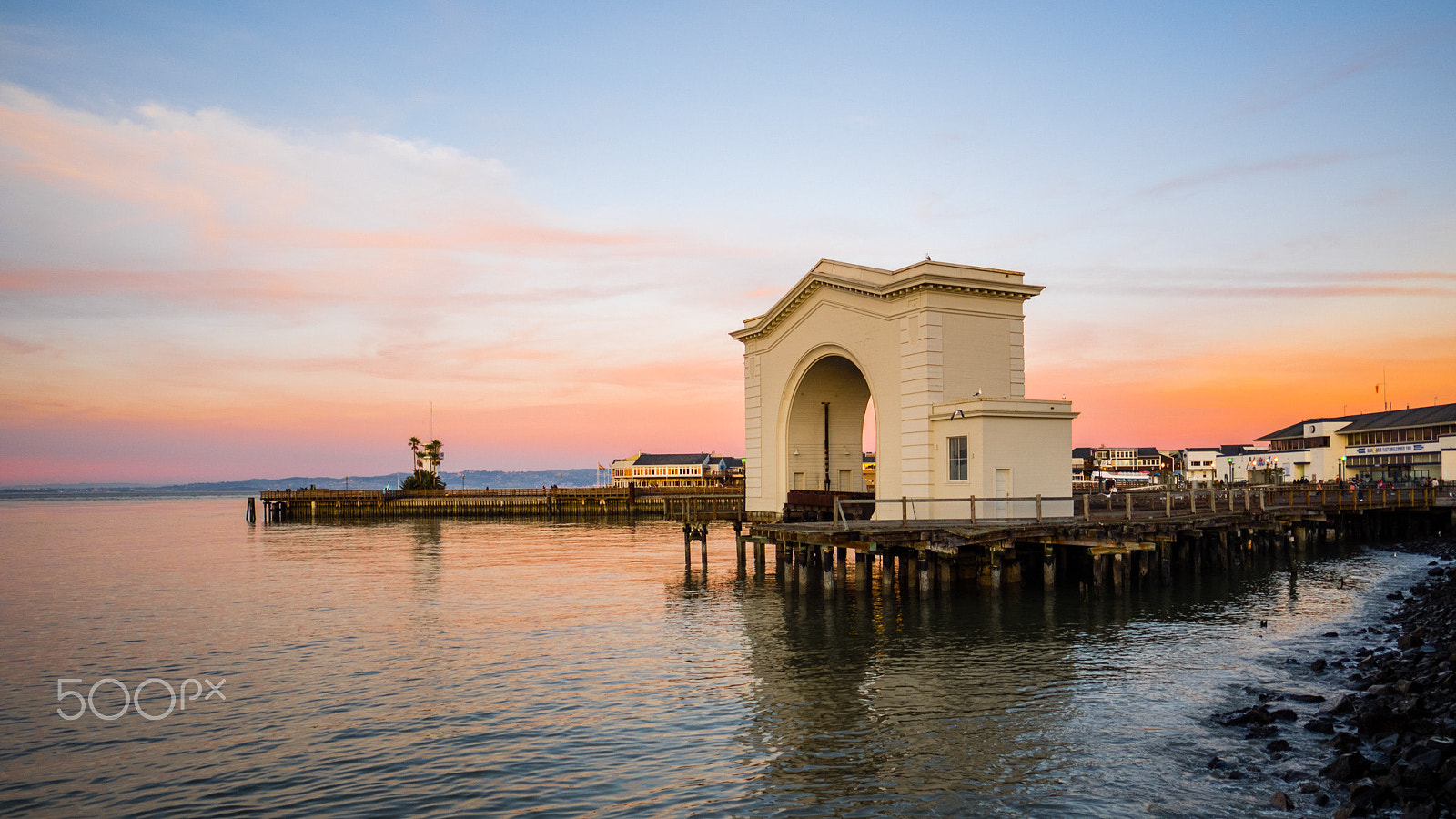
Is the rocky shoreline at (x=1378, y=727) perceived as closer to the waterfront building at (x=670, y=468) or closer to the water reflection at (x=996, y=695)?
the water reflection at (x=996, y=695)

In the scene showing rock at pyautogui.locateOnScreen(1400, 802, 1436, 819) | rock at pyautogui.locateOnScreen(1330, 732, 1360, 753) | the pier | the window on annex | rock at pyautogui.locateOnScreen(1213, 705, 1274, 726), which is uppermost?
the window on annex

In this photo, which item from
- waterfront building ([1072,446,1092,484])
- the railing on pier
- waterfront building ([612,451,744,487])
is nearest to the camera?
the railing on pier

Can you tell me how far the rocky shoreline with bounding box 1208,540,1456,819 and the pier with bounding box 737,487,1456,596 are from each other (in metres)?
8.13

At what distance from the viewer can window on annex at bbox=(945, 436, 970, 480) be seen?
99.1 ft

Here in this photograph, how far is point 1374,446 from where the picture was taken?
89.1 meters

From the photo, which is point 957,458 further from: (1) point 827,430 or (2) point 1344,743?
(2) point 1344,743

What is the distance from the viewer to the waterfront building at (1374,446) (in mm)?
79925

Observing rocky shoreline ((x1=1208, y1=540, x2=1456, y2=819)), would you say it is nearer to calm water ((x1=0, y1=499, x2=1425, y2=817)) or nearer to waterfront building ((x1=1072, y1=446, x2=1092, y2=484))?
calm water ((x1=0, y1=499, x2=1425, y2=817))

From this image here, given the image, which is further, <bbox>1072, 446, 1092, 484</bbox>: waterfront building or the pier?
<bbox>1072, 446, 1092, 484</bbox>: waterfront building

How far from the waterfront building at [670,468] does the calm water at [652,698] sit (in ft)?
435

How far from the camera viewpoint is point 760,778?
13.1m

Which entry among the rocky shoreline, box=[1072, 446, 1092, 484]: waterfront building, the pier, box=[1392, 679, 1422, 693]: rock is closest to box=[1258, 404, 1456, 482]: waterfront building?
box=[1072, 446, 1092, 484]: waterfront building

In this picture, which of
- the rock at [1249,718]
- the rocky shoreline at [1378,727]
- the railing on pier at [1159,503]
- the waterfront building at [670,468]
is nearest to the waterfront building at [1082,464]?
the railing on pier at [1159,503]

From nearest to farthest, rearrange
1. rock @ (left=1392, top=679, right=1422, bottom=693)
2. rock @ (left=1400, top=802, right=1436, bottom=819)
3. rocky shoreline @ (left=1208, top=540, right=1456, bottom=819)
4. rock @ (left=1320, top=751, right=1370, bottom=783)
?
rock @ (left=1400, top=802, right=1436, bottom=819)
rocky shoreline @ (left=1208, top=540, right=1456, bottom=819)
rock @ (left=1320, top=751, right=1370, bottom=783)
rock @ (left=1392, top=679, right=1422, bottom=693)
